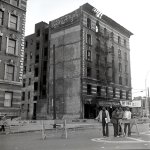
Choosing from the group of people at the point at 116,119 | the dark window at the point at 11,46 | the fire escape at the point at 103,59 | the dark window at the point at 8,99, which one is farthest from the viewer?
the fire escape at the point at 103,59

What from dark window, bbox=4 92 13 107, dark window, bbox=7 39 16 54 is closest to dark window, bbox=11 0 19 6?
dark window, bbox=7 39 16 54

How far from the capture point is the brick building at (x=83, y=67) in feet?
150

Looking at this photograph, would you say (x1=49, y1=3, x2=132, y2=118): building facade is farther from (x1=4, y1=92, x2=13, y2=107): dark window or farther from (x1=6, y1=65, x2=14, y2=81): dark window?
(x1=4, y1=92, x2=13, y2=107): dark window

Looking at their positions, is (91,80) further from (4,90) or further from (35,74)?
(4,90)

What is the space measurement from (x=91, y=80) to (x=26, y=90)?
1947cm

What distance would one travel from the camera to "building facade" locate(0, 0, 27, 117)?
29.0 metres

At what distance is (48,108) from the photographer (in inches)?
1970

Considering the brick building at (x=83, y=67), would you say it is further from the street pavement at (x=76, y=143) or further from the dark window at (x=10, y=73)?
the street pavement at (x=76, y=143)

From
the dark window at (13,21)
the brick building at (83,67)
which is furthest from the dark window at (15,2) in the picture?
the brick building at (83,67)

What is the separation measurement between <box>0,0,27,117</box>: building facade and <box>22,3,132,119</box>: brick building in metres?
16.0

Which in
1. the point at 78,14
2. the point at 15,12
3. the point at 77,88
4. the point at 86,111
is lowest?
the point at 86,111

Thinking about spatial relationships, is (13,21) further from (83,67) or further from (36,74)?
(36,74)

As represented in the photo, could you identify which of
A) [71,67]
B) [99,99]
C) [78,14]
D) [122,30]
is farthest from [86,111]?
[122,30]

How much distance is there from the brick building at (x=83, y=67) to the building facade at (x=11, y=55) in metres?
16.0
